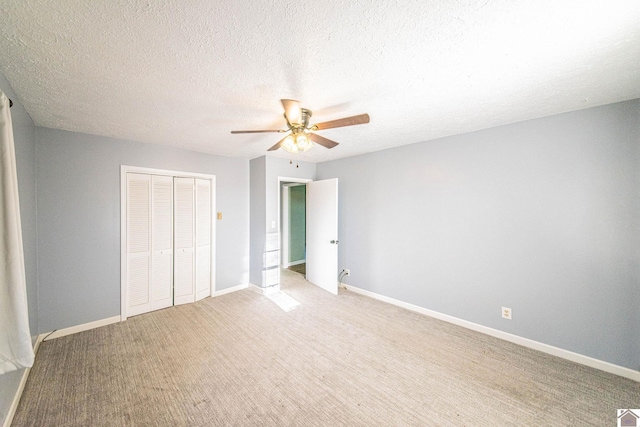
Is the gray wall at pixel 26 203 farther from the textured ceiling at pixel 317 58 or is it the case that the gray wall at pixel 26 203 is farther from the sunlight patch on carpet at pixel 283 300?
the sunlight patch on carpet at pixel 283 300

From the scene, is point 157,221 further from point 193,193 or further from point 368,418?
point 368,418

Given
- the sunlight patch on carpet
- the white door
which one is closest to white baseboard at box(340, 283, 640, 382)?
the white door

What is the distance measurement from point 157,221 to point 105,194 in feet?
2.19

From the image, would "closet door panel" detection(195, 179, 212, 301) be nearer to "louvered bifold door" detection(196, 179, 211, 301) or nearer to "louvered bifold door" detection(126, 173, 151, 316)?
"louvered bifold door" detection(196, 179, 211, 301)

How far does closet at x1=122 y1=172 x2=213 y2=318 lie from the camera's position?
10.6 ft

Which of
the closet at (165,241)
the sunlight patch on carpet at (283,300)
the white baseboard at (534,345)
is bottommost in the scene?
the sunlight patch on carpet at (283,300)

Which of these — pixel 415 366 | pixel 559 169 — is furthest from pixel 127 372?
pixel 559 169

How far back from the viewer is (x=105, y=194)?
3.01 m

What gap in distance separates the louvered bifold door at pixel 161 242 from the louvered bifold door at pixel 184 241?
0.07m

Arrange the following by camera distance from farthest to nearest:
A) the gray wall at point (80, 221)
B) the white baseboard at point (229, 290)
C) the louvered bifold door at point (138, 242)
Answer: the white baseboard at point (229, 290)
the louvered bifold door at point (138, 242)
the gray wall at point (80, 221)

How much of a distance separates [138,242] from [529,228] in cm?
484

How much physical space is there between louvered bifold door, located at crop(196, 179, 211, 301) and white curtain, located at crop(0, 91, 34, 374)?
2357 mm

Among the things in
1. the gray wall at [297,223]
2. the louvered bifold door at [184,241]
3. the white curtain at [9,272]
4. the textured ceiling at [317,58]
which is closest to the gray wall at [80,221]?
the louvered bifold door at [184,241]

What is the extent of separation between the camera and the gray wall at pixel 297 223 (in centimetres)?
609
